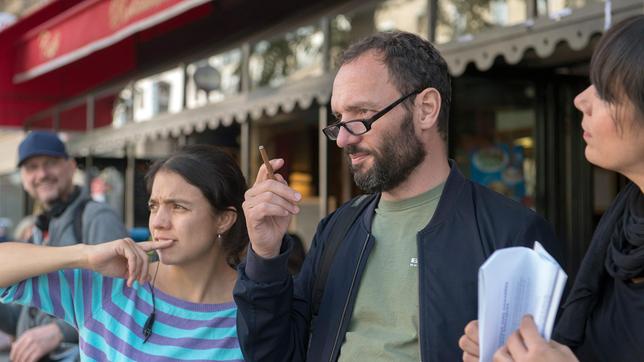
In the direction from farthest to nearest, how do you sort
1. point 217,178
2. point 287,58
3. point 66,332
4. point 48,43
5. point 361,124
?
1. point 48,43
2. point 287,58
3. point 66,332
4. point 217,178
5. point 361,124

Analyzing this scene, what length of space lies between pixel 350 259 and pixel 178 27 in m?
6.14

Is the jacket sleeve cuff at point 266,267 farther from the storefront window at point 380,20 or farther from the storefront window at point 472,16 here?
the storefront window at point 380,20

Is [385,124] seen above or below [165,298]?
above

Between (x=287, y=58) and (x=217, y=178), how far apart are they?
3927mm

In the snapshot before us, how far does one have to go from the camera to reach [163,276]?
2621 millimetres

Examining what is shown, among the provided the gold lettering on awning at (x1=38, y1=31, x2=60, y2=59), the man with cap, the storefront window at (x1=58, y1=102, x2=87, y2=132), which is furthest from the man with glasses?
the storefront window at (x1=58, y1=102, x2=87, y2=132)

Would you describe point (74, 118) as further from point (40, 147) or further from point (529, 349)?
point (529, 349)

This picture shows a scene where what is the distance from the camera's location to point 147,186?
2.92m

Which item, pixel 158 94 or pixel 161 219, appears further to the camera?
pixel 158 94

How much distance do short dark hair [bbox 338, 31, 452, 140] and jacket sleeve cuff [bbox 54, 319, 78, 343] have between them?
2025 mm

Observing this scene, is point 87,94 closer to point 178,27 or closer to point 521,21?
point 178,27

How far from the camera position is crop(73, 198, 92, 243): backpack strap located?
399 cm

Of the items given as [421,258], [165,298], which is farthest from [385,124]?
[165,298]

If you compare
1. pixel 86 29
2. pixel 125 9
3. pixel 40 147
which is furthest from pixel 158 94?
pixel 40 147
